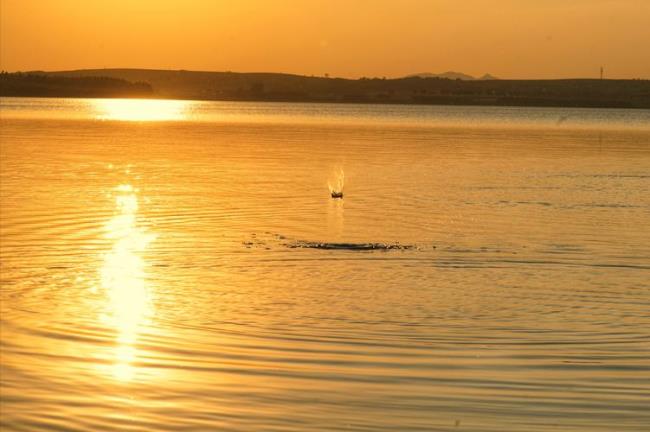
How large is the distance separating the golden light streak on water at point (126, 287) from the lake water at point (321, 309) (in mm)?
50

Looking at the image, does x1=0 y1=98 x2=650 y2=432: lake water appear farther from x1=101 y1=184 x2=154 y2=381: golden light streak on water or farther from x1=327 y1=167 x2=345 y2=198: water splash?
x1=327 y1=167 x2=345 y2=198: water splash

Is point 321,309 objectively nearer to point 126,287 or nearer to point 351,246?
point 126,287

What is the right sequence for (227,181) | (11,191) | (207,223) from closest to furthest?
1. (207,223)
2. (11,191)
3. (227,181)

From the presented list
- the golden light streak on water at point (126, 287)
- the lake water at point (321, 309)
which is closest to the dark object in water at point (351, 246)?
the lake water at point (321, 309)

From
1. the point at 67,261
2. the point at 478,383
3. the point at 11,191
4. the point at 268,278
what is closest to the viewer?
the point at 478,383

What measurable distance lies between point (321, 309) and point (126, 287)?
111 inches

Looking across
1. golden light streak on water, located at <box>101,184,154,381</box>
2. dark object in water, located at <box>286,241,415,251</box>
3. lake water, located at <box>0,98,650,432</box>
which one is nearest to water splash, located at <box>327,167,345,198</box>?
lake water, located at <box>0,98,650,432</box>

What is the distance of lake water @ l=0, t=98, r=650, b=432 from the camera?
964cm

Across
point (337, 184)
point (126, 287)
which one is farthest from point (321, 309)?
point (337, 184)

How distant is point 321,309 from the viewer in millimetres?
A: 14062

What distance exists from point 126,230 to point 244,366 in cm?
1142

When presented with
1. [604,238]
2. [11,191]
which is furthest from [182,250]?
[11,191]

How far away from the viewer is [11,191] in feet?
96.1

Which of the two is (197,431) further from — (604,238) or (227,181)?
(227,181)
